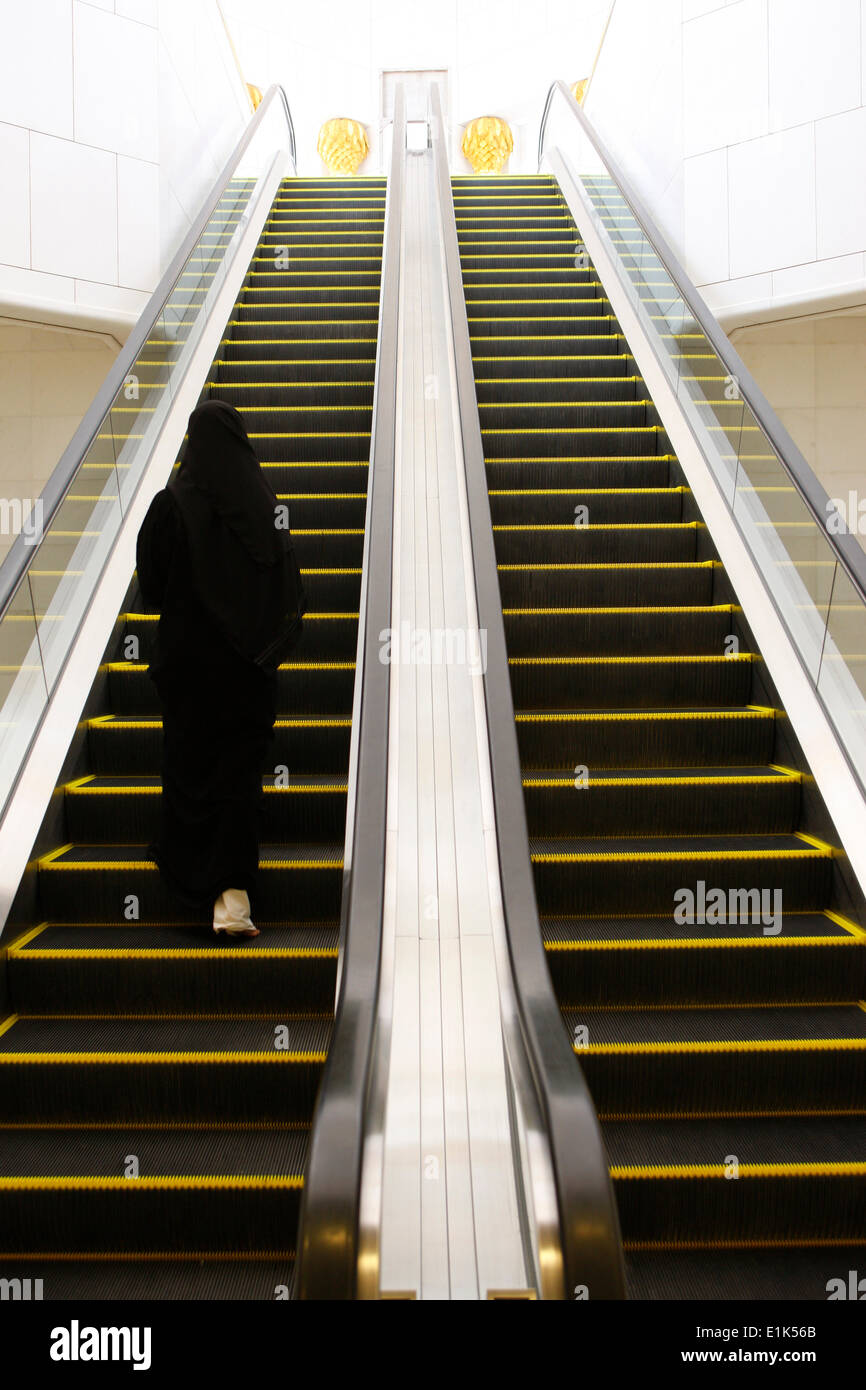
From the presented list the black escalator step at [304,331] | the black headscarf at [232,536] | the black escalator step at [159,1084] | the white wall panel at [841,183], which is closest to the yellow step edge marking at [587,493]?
the black headscarf at [232,536]

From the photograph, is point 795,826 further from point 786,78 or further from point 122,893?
point 786,78

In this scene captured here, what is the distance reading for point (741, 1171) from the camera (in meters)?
2.56

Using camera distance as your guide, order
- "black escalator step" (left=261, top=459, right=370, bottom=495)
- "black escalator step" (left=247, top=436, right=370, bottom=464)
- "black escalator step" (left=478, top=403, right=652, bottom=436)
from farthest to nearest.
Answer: "black escalator step" (left=478, top=403, right=652, bottom=436) → "black escalator step" (left=247, top=436, right=370, bottom=464) → "black escalator step" (left=261, top=459, right=370, bottom=495)

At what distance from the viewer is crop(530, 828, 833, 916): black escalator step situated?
3.37 m

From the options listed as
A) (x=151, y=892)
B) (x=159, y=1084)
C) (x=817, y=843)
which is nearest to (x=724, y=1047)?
(x=817, y=843)

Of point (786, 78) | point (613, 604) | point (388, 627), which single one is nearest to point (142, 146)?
point (786, 78)

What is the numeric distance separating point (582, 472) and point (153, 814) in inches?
111

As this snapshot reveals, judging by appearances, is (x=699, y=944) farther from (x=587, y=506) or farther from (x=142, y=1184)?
(x=587, y=506)

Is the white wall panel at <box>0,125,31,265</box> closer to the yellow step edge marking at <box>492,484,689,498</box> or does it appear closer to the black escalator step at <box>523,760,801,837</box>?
the yellow step edge marking at <box>492,484,689,498</box>

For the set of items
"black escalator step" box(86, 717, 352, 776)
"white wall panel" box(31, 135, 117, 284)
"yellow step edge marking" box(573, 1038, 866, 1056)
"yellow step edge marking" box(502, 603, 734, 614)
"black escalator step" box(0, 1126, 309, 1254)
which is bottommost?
"black escalator step" box(0, 1126, 309, 1254)

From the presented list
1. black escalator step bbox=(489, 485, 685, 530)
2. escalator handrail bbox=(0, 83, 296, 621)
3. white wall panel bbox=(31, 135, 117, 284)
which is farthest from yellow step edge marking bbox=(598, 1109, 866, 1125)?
white wall panel bbox=(31, 135, 117, 284)

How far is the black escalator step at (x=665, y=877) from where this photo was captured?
337 cm

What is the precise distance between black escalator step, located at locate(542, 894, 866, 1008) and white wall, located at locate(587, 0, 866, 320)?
460cm

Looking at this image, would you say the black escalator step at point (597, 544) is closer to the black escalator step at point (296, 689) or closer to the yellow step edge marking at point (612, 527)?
the yellow step edge marking at point (612, 527)
